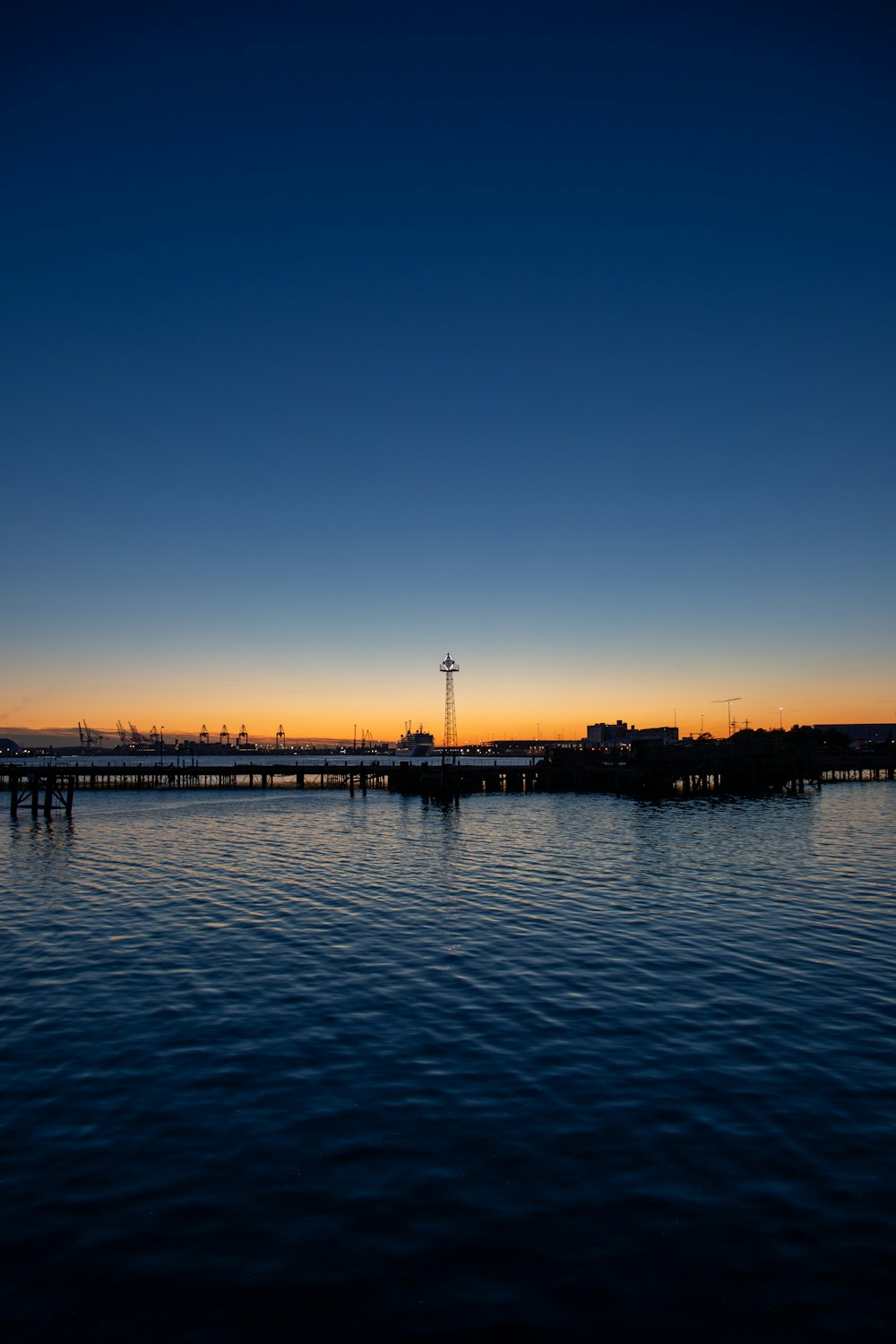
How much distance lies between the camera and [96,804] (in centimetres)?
9512

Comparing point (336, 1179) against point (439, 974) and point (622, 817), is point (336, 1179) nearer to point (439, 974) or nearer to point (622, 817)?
point (439, 974)

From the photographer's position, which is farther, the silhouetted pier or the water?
the silhouetted pier

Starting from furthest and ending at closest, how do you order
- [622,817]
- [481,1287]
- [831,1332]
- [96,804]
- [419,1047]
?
[96,804] < [622,817] < [419,1047] < [481,1287] < [831,1332]

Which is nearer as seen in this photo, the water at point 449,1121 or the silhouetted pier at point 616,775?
the water at point 449,1121

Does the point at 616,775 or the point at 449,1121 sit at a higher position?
the point at 449,1121

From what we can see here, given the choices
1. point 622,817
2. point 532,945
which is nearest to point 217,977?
point 532,945

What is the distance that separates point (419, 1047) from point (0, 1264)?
8.77 m

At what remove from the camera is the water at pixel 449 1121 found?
352 inches

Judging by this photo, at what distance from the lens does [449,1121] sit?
13.2 metres

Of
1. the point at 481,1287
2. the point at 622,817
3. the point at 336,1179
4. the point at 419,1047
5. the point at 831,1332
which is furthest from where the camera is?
the point at 622,817

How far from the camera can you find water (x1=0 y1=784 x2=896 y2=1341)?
29.3 ft

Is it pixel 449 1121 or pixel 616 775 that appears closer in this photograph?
pixel 449 1121

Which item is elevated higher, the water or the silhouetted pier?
the water

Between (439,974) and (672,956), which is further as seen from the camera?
(672,956)
